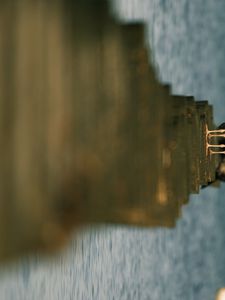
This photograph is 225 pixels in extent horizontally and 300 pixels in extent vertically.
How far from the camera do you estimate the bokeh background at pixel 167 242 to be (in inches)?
37.4

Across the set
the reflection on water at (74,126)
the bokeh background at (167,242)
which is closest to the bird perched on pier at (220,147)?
the bokeh background at (167,242)

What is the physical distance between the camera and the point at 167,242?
1508 mm

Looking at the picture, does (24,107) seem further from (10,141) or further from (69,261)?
(69,261)

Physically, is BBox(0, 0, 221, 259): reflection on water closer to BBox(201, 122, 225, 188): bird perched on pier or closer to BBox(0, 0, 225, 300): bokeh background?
BBox(0, 0, 225, 300): bokeh background

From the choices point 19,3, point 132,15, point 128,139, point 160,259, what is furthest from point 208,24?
point 19,3

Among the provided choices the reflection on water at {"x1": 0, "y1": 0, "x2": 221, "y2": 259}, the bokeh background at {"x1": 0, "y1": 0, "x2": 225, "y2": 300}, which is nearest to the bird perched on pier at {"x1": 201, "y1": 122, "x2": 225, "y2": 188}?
the bokeh background at {"x1": 0, "y1": 0, "x2": 225, "y2": 300}

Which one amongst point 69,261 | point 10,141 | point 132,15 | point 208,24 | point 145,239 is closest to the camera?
point 10,141

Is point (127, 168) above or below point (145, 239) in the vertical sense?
above

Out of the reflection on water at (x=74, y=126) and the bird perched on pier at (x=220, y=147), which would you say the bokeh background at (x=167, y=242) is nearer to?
the reflection on water at (x=74, y=126)

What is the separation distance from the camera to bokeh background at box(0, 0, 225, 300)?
3.11 feet

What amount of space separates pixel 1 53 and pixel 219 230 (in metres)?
1.54

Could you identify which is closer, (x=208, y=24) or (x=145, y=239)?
(x=145, y=239)

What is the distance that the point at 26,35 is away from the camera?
1.67 feet

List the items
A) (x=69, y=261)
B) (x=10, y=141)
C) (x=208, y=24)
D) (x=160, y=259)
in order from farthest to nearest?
(x=208, y=24) → (x=160, y=259) → (x=69, y=261) → (x=10, y=141)
